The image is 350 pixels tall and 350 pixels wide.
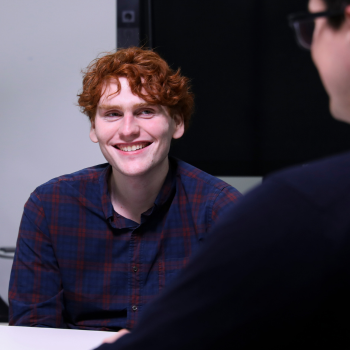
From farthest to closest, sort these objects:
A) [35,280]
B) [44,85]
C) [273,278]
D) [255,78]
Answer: [44,85], [255,78], [35,280], [273,278]

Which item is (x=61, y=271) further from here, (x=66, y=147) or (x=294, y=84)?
(x=294, y=84)

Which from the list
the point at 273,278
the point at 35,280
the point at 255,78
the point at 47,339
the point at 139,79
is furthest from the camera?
the point at 255,78

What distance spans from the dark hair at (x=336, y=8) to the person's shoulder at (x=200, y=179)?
0.93 metres

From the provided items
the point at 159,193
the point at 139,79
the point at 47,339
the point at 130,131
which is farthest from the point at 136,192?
the point at 47,339

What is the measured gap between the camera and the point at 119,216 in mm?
1348

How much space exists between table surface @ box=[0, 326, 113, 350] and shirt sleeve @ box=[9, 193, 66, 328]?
26 centimetres

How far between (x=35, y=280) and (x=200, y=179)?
1.92 ft

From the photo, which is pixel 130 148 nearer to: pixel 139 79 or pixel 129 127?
pixel 129 127

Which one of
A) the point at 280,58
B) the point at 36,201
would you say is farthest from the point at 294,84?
the point at 36,201

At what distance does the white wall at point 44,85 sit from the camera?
2.29 m

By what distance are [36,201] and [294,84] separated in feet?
4.75

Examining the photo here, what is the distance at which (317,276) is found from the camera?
1.11ft

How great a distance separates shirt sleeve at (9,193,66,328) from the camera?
1.18m

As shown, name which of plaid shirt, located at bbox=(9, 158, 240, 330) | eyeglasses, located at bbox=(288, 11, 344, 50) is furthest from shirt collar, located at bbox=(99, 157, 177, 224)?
eyeglasses, located at bbox=(288, 11, 344, 50)
